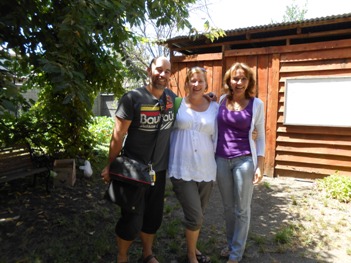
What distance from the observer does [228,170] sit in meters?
2.96

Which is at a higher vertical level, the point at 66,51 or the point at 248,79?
the point at 66,51

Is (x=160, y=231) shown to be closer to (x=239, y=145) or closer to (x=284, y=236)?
(x=284, y=236)

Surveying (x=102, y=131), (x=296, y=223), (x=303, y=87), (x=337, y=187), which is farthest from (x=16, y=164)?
(x=102, y=131)

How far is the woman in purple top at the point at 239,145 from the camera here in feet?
9.42

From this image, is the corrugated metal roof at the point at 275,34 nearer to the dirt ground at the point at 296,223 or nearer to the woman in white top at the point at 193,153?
the woman in white top at the point at 193,153

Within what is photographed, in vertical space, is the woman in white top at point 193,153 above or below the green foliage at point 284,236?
above

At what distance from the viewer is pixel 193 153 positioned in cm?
279

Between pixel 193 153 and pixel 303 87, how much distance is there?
4506 millimetres

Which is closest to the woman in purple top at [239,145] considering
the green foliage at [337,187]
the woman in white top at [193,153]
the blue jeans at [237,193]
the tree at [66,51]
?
the blue jeans at [237,193]

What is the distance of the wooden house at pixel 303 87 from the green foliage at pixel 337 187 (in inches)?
20.3

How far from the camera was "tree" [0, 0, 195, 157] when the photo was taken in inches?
102

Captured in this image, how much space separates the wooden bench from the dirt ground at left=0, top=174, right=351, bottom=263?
347 mm

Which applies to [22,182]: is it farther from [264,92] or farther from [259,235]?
[264,92]

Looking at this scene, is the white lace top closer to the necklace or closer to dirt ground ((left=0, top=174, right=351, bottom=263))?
the necklace
